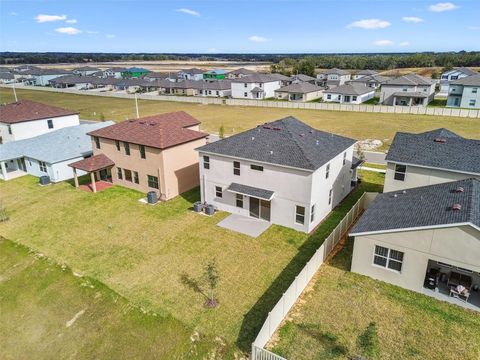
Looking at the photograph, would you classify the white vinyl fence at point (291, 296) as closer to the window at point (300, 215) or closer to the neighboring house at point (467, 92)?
the window at point (300, 215)

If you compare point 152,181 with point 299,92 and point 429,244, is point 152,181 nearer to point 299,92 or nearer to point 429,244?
point 429,244

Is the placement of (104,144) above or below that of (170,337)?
above

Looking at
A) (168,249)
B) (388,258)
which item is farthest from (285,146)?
(168,249)

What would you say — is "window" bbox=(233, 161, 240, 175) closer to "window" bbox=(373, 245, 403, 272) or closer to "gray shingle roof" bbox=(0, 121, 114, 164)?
"window" bbox=(373, 245, 403, 272)

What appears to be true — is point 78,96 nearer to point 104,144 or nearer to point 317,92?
point 317,92

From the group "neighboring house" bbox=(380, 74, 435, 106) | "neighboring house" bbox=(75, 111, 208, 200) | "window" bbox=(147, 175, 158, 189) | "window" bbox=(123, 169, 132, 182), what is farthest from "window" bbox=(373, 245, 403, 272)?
"neighboring house" bbox=(380, 74, 435, 106)

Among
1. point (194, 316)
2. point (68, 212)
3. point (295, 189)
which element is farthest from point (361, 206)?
point (68, 212)
